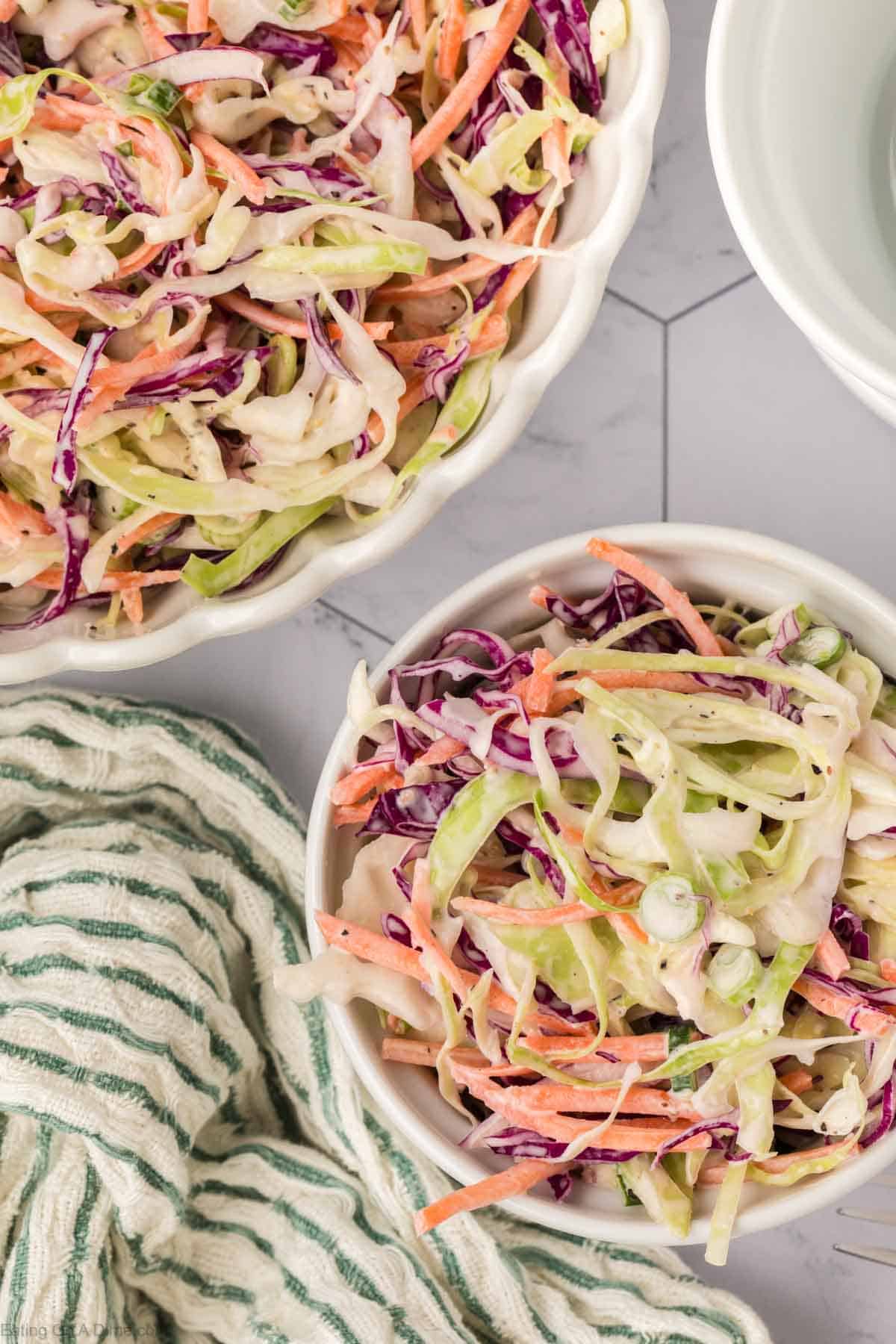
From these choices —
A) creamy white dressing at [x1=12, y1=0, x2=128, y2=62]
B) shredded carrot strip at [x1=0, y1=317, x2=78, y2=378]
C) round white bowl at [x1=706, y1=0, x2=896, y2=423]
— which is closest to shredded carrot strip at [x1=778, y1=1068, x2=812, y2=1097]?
round white bowl at [x1=706, y1=0, x2=896, y2=423]

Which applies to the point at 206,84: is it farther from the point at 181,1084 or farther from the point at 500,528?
the point at 181,1084

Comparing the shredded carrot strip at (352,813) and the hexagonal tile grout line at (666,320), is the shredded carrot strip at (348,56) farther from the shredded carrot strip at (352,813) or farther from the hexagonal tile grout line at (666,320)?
the shredded carrot strip at (352,813)

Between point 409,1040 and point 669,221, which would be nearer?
point 409,1040

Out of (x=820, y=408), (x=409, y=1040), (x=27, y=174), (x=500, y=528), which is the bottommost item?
(x=409, y=1040)

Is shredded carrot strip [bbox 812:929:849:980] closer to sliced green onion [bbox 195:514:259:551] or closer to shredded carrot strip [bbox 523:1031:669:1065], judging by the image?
shredded carrot strip [bbox 523:1031:669:1065]

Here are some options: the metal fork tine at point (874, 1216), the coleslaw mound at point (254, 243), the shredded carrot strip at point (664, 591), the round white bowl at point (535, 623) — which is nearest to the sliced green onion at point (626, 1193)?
the round white bowl at point (535, 623)

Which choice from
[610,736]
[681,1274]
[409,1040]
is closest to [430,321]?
[610,736]

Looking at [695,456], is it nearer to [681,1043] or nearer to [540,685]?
[540,685]

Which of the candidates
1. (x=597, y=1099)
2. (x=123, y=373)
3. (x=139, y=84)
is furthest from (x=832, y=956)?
(x=139, y=84)
